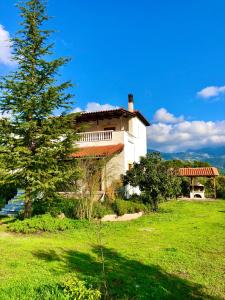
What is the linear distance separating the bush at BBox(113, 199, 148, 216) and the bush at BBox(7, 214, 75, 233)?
3.71m

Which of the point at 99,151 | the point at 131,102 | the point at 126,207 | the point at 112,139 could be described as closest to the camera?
the point at 126,207

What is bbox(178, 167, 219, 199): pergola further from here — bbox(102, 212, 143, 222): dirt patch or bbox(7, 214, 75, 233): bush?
bbox(7, 214, 75, 233): bush

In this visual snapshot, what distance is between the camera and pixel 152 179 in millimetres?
21188

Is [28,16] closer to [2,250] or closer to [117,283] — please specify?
[2,250]

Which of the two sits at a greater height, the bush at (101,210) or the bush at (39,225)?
the bush at (101,210)

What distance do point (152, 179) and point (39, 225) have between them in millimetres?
8974

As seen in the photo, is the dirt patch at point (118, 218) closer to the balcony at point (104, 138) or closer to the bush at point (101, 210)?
the bush at point (101, 210)

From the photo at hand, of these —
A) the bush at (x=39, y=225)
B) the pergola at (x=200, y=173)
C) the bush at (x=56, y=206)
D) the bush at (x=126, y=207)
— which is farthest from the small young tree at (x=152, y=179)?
the pergola at (x=200, y=173)

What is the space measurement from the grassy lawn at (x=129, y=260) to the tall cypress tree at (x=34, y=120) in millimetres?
2997

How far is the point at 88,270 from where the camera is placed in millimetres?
8977

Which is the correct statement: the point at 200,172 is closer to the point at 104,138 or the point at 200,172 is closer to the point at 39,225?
the point at 104,138

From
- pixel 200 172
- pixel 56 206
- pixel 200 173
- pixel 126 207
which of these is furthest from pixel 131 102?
pixel 56 206

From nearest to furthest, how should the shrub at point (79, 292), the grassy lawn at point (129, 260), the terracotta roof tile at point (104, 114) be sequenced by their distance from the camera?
1. the shrub at point (79, 292)
2. the grassy lawn at point (129, 260)
3. the terracotta roof tile at point (104, 114)

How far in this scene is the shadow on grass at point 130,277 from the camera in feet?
23.6
